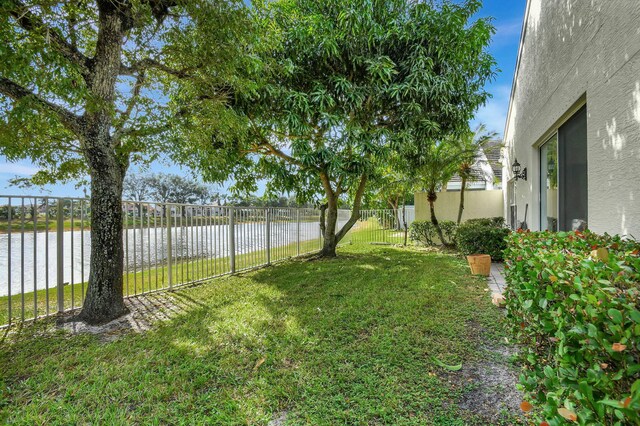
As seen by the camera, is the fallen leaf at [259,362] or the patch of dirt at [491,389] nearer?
the patch of dirt at [491,389]

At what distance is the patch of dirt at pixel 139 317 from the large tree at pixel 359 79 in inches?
110

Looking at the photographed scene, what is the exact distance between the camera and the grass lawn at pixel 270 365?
214cm

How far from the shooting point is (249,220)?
7.62 meters

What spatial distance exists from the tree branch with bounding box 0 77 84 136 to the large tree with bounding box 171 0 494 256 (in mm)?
2695

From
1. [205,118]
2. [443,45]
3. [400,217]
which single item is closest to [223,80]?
[205,118]

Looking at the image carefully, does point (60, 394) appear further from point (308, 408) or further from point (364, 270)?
point (364, 270)

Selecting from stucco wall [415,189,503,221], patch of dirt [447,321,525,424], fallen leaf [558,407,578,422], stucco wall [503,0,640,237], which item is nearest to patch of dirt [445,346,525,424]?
patch of dirt [447,321,525,424]

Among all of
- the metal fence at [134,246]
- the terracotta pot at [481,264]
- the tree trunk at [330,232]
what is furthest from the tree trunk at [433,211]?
the metal fence at [134,246]

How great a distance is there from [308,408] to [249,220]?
5844mm

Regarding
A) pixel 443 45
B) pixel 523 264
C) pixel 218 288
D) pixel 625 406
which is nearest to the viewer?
pixel 625 406

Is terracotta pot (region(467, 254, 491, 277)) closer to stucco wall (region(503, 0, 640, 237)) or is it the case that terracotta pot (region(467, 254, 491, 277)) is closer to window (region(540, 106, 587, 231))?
window (region(540, 106, 587, 231))

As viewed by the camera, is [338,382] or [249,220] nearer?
[338,382]

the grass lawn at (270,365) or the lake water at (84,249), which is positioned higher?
the lake water at (84,249)

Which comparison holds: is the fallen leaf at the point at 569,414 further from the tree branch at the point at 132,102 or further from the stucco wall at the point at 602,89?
the tree branch at the point at 132,102
